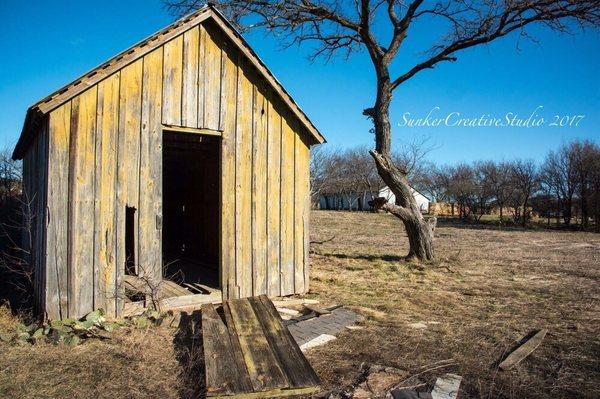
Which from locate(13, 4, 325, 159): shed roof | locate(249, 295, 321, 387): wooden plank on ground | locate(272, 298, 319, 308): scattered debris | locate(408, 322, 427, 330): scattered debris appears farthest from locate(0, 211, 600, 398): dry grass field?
locate(13, 4, 325, 159): shed roof

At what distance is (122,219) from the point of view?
6.38 meters

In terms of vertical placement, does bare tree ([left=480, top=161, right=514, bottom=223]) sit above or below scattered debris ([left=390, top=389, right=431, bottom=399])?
above

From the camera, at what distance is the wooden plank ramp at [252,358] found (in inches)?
157

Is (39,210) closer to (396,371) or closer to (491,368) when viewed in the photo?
(396,371)

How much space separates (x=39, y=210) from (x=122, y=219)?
1382mm

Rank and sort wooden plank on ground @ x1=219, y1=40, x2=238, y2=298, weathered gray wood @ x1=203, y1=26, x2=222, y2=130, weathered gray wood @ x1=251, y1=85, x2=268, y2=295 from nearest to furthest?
weathered gray wood @ x1=203, y1=26, x2=222, y2=130 → wooden plank on ground @ x1=219, y1=40, x2=238, y2=298 → weathered gray wood @ x1=251, y1=85, x2=268, y2=295

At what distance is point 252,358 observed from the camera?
4.64 meters

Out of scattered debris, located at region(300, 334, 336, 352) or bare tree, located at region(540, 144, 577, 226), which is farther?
bare tree, located at region(540, 144, 577, 226)

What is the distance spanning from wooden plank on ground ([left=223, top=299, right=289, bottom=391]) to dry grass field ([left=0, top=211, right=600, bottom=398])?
0.54 metres

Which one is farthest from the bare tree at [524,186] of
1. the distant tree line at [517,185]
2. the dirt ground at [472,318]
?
the dirt ground at [472,318]

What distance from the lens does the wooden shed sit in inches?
235

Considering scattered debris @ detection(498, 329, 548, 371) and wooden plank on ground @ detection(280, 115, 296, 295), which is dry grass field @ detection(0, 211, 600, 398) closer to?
scattered debris @ detection(498, 329, 548, 371)

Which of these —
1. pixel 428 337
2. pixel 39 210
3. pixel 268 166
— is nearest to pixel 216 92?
pixel 268 166

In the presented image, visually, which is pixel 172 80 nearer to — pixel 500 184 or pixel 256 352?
pixel 256 352
